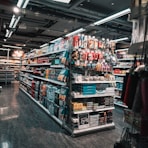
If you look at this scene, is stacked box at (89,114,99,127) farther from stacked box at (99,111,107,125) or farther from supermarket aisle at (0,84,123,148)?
supermarket aisle at (0,84,123,148)

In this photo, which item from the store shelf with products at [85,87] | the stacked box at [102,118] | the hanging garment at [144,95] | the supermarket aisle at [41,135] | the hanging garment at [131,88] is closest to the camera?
the hanging garment at [144,95]

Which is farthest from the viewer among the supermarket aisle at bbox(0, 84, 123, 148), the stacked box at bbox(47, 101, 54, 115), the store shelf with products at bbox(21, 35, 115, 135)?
the stacked box at bbox(47, 101, 54, 115)

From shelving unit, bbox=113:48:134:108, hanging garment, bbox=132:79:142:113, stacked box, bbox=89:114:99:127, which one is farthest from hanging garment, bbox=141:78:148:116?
shelving unit, bbox=113:48:134:108

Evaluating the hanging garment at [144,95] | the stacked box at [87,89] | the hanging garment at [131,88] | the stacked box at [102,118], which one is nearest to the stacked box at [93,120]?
the stacked box at [102,118]

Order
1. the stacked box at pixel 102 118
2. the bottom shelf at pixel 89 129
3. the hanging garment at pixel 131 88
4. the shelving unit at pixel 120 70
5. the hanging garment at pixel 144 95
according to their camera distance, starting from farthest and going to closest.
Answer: the shelving unit at pixel 120 70
the stacked box at pixel 102 118
the bottom shelf at pixel 89 129
the hanging garment at pixel 131 88
the hanging garment at pixel 144 95

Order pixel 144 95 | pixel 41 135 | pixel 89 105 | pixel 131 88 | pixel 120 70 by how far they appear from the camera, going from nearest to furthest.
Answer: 1. pixel 144 95
2. pixel 131 88
3. pixel 41 135
4. pixel 89 105
5. pixel 120 70

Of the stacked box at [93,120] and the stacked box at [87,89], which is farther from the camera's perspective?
the stacked box at [93,120]

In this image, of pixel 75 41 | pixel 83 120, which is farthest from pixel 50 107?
pixel 75 41

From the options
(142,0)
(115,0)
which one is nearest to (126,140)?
(142,0)

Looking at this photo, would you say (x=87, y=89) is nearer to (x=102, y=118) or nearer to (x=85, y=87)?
(x=85, y=87)

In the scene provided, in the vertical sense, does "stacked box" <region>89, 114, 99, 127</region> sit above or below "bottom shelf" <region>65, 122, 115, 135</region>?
above

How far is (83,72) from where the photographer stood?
404cm

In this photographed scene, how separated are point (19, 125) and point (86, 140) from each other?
1953 millimetres

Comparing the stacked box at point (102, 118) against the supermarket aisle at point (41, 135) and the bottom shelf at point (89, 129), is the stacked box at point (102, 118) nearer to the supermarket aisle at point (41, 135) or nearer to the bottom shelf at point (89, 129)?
the bottom shelf at point (89, 129)
